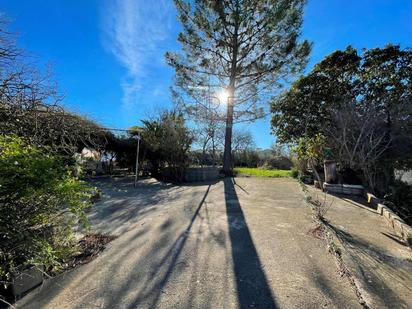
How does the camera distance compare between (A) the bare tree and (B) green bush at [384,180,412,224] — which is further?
(B) green bush at [384,180,412,224]

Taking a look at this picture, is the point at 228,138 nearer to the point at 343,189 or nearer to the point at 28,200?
the point at 343,189

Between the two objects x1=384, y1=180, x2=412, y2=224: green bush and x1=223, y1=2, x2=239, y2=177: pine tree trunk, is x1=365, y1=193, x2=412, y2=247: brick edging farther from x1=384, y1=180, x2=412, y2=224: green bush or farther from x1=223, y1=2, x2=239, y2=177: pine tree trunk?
x1=223, y1=2, x2=239, y2=177: pine tree trunk

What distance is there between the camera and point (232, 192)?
7184 mm

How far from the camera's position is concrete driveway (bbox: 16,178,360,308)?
213 centimetres

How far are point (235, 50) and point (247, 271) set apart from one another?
10.2 meters

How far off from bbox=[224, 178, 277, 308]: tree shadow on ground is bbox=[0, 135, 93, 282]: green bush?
6.05 ft

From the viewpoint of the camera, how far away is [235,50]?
10.7 metres

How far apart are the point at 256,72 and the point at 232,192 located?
21.6 ft

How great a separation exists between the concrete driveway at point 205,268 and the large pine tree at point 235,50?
7442 millimetres

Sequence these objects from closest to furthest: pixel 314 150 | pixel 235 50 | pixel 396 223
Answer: pixel 396 223
pixel 314 150
pixel 235 50

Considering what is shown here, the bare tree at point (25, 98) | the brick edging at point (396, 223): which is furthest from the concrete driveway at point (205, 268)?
the bare tree at point (25, 98)

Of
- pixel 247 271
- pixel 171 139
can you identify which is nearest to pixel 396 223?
pixel 247 271

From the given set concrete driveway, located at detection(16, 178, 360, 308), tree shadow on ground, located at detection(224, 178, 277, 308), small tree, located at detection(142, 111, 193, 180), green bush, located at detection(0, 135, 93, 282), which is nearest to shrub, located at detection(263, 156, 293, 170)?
small tree, located at detection(142, 111, 193, 180)

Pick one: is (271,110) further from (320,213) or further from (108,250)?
(108,250)
